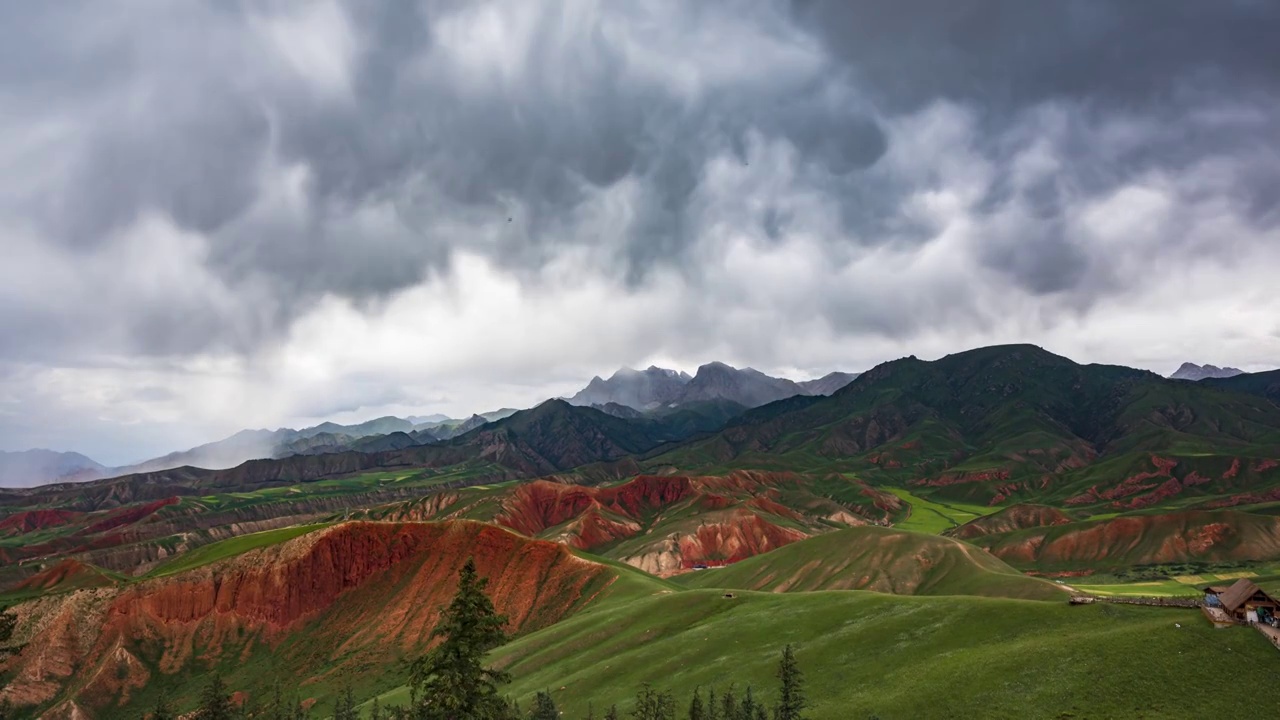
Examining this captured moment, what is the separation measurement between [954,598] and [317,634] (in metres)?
135

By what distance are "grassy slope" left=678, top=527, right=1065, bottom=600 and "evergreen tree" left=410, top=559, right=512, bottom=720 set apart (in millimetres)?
104633

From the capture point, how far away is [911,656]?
6328cm

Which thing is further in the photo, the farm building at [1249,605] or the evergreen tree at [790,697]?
the evergreen tree at [790,697]

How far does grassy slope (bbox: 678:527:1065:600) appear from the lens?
128 meters

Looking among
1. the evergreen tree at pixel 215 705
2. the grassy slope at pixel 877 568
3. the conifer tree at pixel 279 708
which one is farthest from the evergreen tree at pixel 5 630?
the grassy slope at pixel 877 568

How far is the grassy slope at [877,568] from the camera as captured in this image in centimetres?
12756

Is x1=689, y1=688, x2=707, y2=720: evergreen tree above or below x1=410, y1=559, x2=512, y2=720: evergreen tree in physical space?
below

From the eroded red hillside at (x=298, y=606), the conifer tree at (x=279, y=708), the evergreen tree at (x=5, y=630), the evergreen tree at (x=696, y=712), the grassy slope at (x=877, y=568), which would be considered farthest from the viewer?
the eroded red hillside at (x=298, y=606)

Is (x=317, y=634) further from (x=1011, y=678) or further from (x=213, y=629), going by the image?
(x=1011, y=678)

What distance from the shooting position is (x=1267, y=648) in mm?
45188

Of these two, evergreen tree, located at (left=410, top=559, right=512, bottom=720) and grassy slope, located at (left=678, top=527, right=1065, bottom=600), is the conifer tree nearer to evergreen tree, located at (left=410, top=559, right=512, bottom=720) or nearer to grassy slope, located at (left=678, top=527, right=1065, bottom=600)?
evergreen tree, located at (left=410, top=559, right=512, bottom=720)

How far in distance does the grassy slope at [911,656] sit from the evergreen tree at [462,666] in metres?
36.5

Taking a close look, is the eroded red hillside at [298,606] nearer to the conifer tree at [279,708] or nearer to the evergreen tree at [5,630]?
the conifer tree at [279,708]

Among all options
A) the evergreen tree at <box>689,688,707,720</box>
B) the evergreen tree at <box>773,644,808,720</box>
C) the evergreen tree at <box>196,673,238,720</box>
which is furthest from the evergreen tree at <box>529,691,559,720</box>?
the evergreen tree at <box>196,673,238,720</box>
